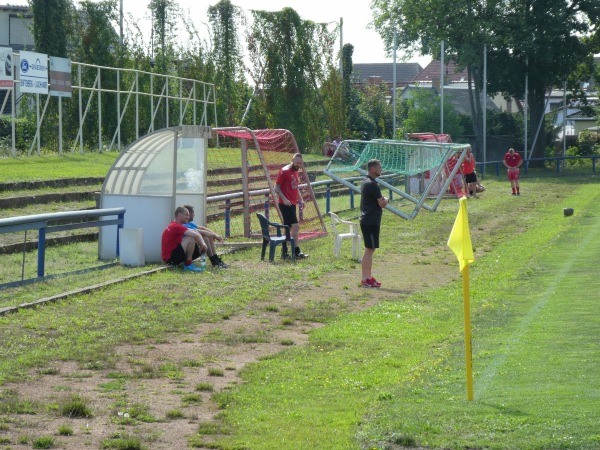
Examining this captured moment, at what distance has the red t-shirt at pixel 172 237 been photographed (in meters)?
15.8

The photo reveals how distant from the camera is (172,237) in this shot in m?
15.8

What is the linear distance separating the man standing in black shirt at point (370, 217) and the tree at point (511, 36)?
38.7 m

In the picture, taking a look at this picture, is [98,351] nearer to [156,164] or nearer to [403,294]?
[403,294]

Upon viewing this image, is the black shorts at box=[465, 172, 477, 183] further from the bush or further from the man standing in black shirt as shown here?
the man standing in black shirt

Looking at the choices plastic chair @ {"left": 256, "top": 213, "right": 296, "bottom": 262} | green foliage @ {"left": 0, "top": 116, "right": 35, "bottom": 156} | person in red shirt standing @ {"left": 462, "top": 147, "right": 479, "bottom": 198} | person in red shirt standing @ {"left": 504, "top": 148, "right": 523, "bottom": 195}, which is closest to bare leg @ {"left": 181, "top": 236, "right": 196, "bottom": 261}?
plastic chair @ {"left": 256, "top": 213, "right": 296, "bottom": 262}

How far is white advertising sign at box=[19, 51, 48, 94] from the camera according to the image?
84.5 feet

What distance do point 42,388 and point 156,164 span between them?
9.63 metres

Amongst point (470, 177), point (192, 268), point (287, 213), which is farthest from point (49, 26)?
point (192, 268)

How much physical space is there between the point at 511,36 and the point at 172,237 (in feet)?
131

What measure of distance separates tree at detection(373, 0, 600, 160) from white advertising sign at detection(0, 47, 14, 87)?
3120 cm

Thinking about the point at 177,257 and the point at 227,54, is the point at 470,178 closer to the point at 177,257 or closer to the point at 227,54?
the point at 227,54

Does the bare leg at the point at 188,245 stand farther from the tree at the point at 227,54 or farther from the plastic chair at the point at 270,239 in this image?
the tree at the point at 227,54

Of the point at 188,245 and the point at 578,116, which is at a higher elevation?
the point at 578,116

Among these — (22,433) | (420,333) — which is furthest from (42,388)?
(420,333)
